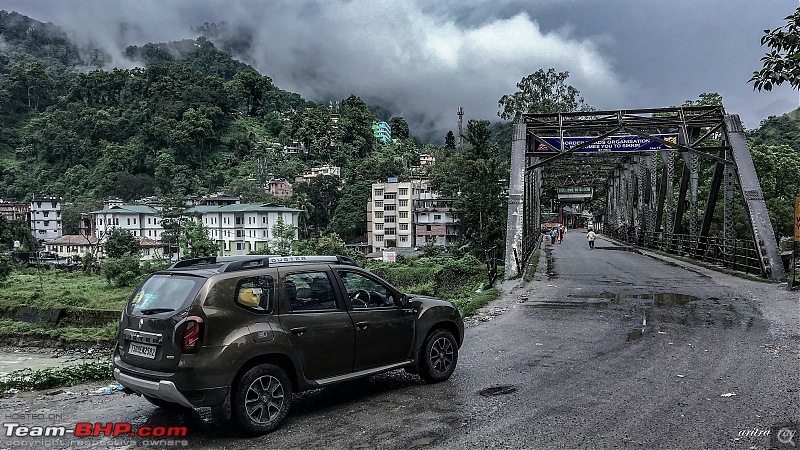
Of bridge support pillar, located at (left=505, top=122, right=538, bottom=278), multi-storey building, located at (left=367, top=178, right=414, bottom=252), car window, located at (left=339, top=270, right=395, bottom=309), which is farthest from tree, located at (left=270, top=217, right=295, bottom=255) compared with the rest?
car window, located at (left=339, top=270, right=395, bottom=309)

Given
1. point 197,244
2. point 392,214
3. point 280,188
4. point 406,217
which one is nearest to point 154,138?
point 280,188

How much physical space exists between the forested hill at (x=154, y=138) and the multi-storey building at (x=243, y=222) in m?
13.4

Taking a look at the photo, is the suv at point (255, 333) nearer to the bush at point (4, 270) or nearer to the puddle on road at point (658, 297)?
the puddle on road at point (658, 297)

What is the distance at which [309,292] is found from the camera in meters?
5.60

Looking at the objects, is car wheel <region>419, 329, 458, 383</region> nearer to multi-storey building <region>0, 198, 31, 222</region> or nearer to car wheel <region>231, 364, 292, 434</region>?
car wheel <region>231, 364, 292, 434</region>

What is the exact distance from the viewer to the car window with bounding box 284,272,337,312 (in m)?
5.42

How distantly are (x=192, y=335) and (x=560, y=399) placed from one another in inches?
143

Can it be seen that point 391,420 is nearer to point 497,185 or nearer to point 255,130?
point 497,185

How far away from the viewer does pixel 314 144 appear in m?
120

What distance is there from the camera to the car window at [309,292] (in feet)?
17.8

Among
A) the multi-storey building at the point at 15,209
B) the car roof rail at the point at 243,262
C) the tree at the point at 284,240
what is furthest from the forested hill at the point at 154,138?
the car roof rail at the point at 243,262

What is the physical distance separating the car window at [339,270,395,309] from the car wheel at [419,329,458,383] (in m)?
0.74

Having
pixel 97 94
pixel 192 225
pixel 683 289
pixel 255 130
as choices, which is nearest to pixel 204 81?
pixel 255 130

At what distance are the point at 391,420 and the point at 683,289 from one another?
1233 cm
